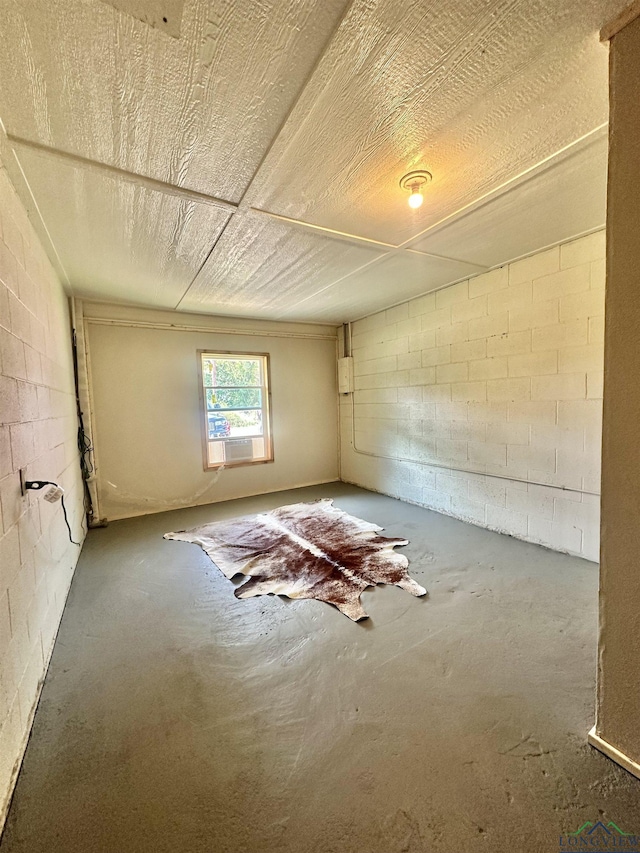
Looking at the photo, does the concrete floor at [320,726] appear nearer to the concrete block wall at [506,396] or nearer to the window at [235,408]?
the concrete block wall at [506,396]

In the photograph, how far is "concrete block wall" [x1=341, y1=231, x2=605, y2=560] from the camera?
2.65m

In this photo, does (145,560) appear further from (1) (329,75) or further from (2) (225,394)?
(1) (329,75)

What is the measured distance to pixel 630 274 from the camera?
1.08m

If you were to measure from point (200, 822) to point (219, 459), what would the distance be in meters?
3.85

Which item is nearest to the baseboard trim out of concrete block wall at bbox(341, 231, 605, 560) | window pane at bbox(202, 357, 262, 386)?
concrete block wall at bbox(341, 231, 605, 560)

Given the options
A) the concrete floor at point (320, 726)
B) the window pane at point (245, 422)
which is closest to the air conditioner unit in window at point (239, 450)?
the window pane at point (245, 422)

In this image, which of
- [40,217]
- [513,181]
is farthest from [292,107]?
[40,217]

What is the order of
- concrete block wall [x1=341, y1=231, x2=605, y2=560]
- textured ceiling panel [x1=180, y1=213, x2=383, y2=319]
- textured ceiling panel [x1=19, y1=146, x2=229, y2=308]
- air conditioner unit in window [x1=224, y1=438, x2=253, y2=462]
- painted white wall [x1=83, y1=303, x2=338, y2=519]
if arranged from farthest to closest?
air conditioner unit in window [x1=224, y1=438, x2=253, y2=462] < painted white wall [x1=83, y1=303, x2=338, y2=519] < concrete block wall [x1=341, y1=231, x2=605, y2=560] < textured ceiling panel [x1=180, y1=213, x2=383, y2=319] < textured ceiling panel [x1=19, y1=146, x2=229, y2=308]

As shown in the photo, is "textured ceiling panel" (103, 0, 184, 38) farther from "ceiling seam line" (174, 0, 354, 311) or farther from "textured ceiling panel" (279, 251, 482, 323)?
"textured ceiling panel" (279, 251, 482, 323)

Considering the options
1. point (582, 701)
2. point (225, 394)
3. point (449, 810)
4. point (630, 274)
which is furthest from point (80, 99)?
point (225, 394)

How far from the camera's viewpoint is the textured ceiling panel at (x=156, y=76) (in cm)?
101

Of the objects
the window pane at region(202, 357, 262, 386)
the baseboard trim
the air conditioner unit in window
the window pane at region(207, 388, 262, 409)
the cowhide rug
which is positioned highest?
the window pane at region(202, 357, 262, 386)

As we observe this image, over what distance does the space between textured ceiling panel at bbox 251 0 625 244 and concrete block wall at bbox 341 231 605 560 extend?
54.8 inches

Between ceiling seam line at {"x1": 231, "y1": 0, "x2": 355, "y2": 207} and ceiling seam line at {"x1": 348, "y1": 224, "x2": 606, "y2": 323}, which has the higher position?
ceiling seam line at {"x1": 348, "y1": 224, "x2": 606, "y2": 323}
